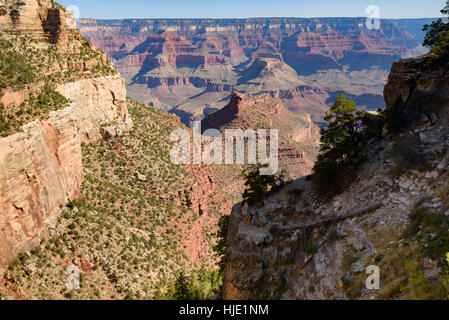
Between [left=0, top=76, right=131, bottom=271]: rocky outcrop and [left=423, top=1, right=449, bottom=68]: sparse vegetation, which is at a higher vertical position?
[left=423, top=1, right=449, bottom=68]: sparse vegetation

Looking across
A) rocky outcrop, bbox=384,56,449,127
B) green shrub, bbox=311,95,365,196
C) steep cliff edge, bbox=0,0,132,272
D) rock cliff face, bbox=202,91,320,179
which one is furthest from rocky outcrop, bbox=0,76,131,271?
rock cliff face, bbox=202,91,320,179

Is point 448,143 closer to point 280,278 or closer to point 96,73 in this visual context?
point 280,278

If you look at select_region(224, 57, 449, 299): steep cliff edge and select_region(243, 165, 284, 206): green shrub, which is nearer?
select_region(224, 57, 449, 299): steep cliff edge

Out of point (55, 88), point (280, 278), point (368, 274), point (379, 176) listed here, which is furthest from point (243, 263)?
point (55, 88)

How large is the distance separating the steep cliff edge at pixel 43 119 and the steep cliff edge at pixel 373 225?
1741cm

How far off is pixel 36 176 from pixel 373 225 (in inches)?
1071

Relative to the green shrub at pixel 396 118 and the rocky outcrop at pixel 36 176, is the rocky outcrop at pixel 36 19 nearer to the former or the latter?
the rocky outcrop at pixel 36 176

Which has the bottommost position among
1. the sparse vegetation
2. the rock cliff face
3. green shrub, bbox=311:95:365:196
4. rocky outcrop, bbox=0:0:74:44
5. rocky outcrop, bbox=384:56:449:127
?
the rock cliff face

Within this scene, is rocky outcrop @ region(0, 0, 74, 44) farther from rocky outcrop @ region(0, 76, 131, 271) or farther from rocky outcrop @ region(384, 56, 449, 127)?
rocky outcrop @ region(384, 56, 449, 127)

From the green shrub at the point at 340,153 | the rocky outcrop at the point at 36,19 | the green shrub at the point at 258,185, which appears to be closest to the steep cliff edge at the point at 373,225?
the green shrub at the point at 258,185

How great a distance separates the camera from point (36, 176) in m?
28.3

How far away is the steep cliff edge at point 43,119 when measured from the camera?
26.0 meters

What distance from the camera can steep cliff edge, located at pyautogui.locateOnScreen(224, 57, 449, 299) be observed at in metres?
16.8

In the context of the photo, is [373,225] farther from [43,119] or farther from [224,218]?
[43,119]
